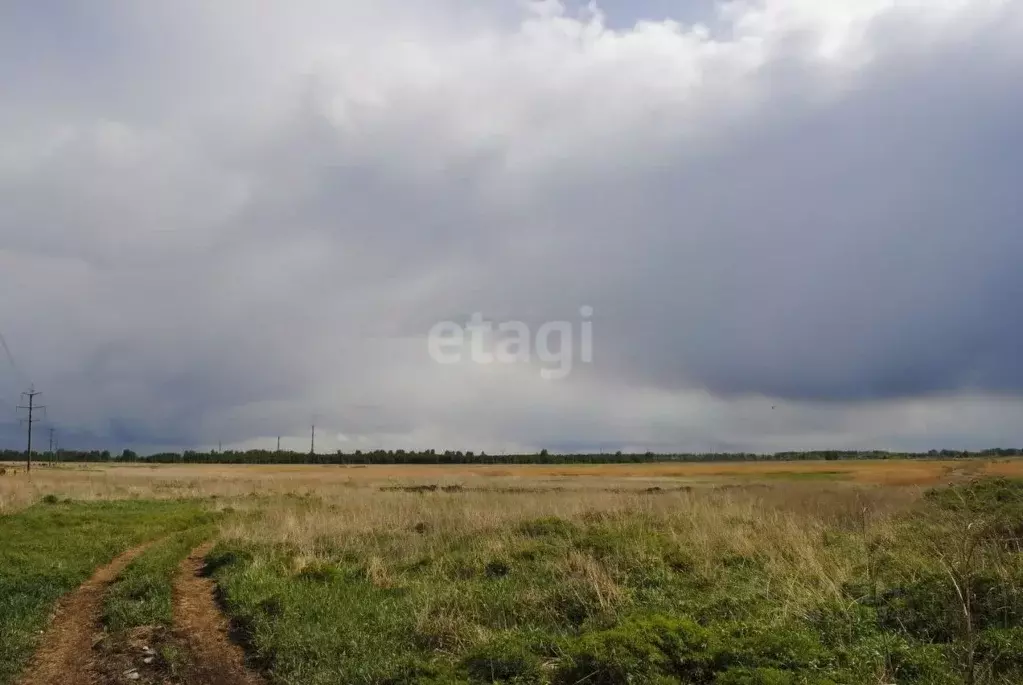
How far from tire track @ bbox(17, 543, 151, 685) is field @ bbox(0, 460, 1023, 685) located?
5 centimetres

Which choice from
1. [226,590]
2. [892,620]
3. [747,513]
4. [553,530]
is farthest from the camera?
[747,513]

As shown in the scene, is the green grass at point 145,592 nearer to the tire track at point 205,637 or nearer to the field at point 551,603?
the field at point 551,603

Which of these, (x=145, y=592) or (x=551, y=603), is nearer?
(x=551, y=603)

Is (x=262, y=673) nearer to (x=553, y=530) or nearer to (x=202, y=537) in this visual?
(x=553, y=530)

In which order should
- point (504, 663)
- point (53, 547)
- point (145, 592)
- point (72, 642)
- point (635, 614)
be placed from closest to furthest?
point (504, 663), point (635, 614), point (72, 642), point (145, 592), point (53, 547)

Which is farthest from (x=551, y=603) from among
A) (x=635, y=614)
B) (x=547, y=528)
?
(x=547, y=528)

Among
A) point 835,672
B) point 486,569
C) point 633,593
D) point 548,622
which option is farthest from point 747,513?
point 835,672

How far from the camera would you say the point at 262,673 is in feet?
27.3

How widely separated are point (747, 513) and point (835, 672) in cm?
1310

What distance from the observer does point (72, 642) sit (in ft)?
32.4

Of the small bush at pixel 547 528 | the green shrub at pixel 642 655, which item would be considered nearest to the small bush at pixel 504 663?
the green shrub at pixel 642 655

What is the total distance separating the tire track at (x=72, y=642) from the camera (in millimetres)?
8430

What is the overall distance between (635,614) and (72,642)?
7947mm

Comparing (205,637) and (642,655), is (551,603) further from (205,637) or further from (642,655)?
(205,637)
